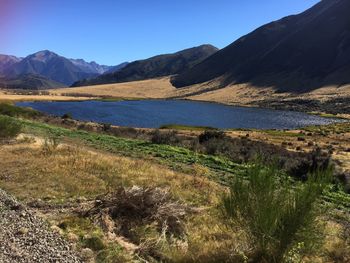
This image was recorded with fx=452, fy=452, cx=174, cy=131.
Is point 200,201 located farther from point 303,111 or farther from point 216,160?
point 303,111

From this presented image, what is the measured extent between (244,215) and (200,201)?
5.60 meters

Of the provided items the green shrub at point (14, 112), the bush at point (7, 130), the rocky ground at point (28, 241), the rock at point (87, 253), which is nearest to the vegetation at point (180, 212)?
the rock at point (87, 253)

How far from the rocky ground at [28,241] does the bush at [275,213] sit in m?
3.38

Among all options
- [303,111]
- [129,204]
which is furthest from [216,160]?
[303,111]

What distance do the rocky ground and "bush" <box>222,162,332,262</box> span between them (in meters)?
3.38

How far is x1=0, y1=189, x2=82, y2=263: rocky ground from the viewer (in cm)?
837

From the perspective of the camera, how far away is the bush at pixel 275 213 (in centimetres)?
794

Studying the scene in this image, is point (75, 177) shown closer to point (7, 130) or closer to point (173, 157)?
point (173, 157)

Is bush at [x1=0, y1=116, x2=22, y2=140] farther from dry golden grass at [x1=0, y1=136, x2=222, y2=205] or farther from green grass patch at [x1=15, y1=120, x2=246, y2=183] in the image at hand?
green grass patch at [x1=15, y1=120, x2=246, y2=183]

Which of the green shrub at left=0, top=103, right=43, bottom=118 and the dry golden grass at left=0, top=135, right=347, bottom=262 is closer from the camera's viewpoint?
the dry golden grass at left=0, top=135, right=347, bottom=262

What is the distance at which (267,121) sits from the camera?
107 meters

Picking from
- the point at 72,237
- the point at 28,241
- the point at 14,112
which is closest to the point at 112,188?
the point at 72,237

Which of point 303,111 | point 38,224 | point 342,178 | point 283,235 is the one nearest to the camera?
point 283,235

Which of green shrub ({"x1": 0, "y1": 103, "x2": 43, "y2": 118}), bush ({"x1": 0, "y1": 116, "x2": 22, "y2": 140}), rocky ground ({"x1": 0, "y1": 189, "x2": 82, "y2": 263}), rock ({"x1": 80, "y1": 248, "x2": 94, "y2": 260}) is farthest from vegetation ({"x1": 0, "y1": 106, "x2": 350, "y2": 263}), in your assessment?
green shrub ({"x1": 0, "y1": 103, "x2": 43, "y2": 118})
